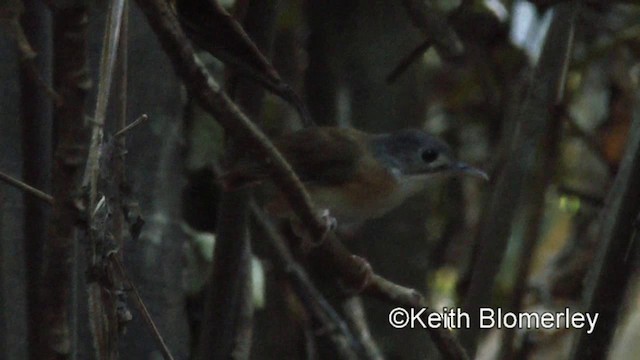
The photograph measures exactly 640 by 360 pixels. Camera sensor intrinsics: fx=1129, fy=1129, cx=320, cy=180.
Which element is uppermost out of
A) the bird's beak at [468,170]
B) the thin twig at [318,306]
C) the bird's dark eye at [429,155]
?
the thin twig at [318,306]

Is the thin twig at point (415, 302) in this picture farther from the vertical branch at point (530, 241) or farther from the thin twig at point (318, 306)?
the vertical branch at point (530, 241)

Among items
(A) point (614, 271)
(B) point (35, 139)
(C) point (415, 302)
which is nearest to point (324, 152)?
(C) point (415, 302)

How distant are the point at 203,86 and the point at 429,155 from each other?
7.80 ft

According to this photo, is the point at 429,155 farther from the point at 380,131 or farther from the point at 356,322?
the point at 356,322

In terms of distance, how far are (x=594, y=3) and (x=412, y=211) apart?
92 cm

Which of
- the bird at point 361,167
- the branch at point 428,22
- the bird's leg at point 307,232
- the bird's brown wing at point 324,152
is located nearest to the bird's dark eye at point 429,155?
the bird at point 361,167

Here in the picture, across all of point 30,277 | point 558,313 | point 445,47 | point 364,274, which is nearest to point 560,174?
point 558,313

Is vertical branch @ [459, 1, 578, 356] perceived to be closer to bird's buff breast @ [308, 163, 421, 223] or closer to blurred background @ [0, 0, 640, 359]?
blurred background @ [0, 0, 640, 359]

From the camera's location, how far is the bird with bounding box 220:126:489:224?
3.56m

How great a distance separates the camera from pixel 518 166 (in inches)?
102

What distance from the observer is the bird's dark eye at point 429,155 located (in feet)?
12.9

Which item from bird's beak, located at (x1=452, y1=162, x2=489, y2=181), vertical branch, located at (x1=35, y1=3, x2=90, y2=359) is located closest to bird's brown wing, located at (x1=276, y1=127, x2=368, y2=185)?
bird's beak, located at (x1=452, y1=162, x2=489, y2=181)

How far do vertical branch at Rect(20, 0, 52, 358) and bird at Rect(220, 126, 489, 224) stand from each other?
156 centimetres

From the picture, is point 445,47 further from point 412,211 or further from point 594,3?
point 412,211
